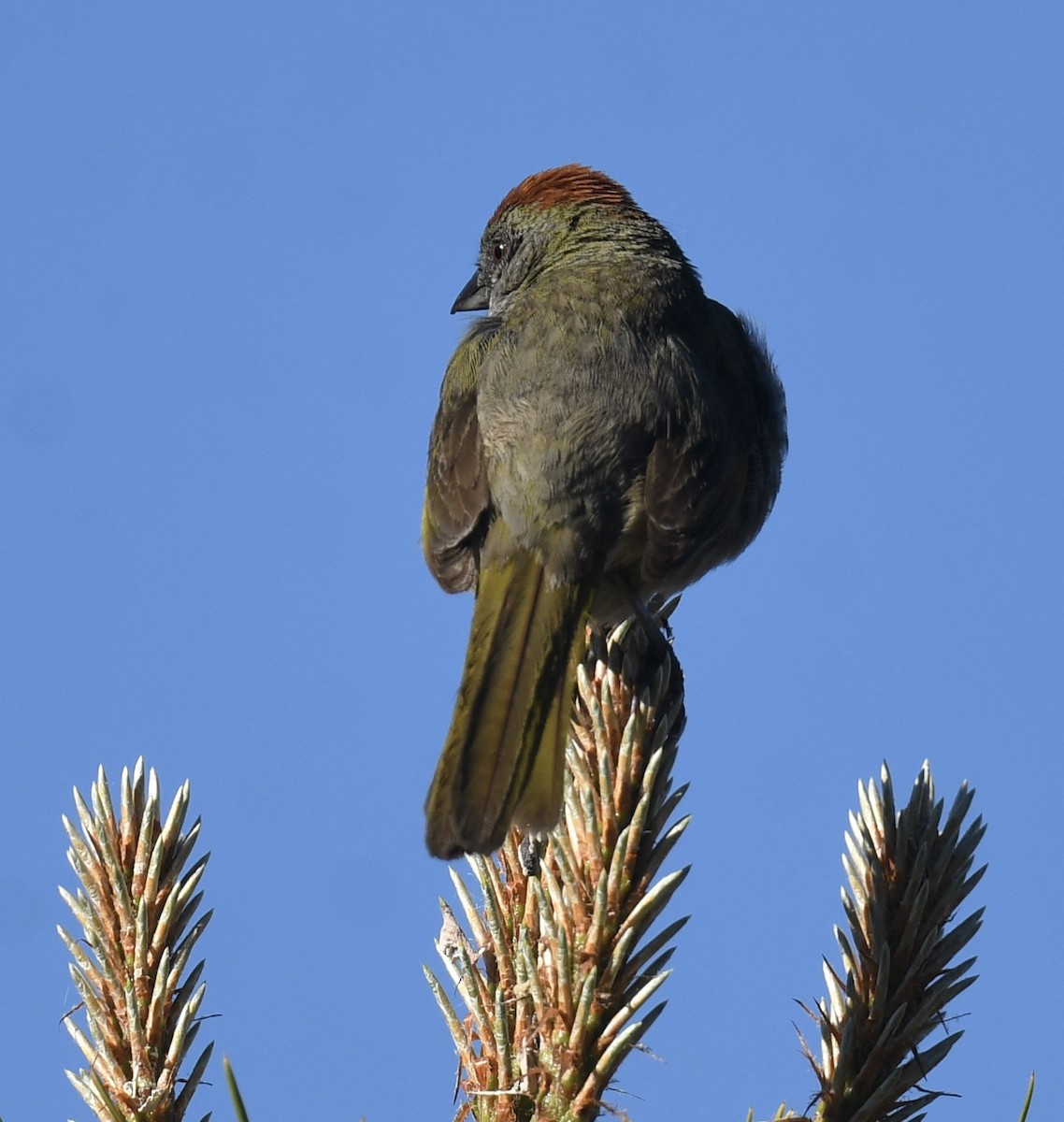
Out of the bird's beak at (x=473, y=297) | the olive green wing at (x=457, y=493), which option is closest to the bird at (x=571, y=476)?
the olive green wing at (x=457, y=493)

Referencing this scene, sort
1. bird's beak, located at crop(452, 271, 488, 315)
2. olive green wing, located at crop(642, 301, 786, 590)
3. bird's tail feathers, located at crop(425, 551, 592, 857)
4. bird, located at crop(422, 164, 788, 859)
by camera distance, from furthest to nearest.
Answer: bird's beak, located at crop(452, 271, 488, 315)
olive green wing, located at crop(642, 301, 786, 590)
bird, located at crop(422, 164, 788, 859)
bird's tail feathers, located at crop(425, 551, 592, 857)

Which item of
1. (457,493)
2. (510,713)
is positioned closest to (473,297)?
(457,493)

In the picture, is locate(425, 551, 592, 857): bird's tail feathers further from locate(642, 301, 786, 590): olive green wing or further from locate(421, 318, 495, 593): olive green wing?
locate(642, 301, 786, 590): olive green wing

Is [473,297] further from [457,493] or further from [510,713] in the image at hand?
[510,713]

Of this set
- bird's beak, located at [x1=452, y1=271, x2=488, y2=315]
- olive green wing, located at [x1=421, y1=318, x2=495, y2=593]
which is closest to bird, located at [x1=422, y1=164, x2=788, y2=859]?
olive green wing, located at [x1=421, y1=318, x2=495, y2=593]

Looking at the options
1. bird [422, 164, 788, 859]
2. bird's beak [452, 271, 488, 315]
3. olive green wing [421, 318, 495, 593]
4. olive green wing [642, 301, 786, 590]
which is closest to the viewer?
bird [422, 164, 788, 859]

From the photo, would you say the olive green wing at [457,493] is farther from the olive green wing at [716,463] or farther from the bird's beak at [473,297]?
the bird's beak at [473,297]

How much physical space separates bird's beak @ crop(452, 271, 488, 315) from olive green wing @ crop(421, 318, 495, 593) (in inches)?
59.9

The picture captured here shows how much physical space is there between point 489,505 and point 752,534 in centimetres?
122

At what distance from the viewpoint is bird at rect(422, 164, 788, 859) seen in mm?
3377

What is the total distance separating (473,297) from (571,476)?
2.34 meters

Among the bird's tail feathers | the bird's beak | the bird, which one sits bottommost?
the bird's tail feathers

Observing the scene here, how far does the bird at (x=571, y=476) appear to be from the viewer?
338 cm

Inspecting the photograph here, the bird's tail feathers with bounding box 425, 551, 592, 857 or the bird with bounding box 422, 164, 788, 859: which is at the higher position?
the bird with bounding box 422, 164, 788, 859
